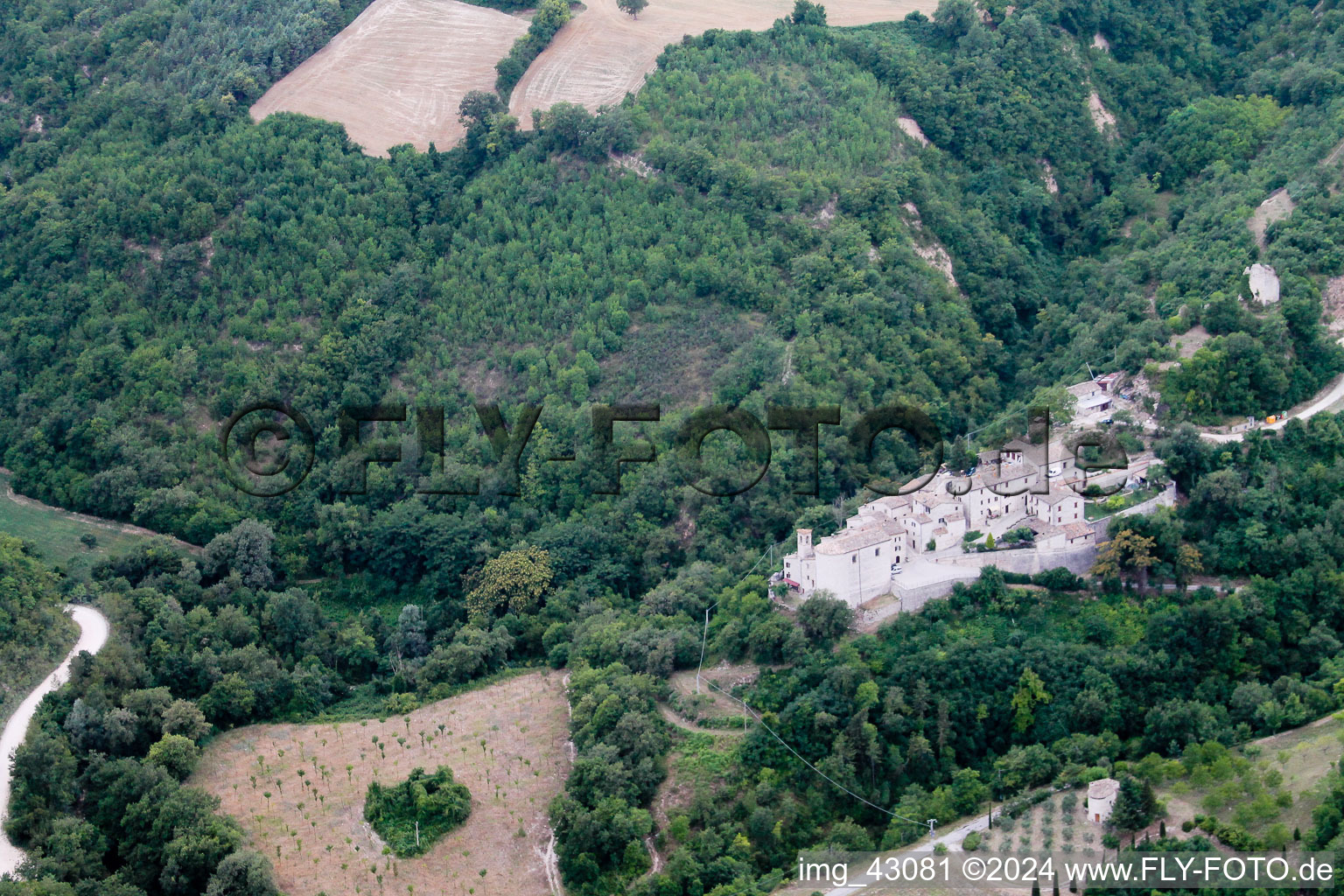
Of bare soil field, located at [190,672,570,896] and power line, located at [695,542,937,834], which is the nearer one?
bare soil field, located at [190,672,570,896]

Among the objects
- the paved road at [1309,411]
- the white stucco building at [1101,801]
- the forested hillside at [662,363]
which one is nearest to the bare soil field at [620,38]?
the forested hillside at [662,363]

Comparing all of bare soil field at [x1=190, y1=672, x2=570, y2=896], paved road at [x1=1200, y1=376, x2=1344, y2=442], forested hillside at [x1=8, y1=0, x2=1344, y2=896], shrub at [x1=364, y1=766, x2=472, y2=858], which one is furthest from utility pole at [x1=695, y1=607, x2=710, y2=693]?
paved road at [x1=1200, y1=376, x2=1344, y2=442]

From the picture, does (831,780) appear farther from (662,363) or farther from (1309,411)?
(1309,411)

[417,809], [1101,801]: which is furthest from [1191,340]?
[417,809]

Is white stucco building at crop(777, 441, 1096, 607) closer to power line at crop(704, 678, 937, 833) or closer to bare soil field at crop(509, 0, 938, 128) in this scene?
power line at crop(704, 678, 937, 833)

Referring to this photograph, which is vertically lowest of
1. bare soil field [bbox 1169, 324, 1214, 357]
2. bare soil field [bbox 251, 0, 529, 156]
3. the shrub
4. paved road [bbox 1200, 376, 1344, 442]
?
the shrub

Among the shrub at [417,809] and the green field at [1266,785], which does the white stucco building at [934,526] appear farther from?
the shrub at [417,809]

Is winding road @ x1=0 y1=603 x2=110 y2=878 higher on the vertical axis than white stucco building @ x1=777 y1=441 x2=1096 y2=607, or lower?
lower

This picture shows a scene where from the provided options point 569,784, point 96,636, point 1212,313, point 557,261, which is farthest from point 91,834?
point 1212,313
